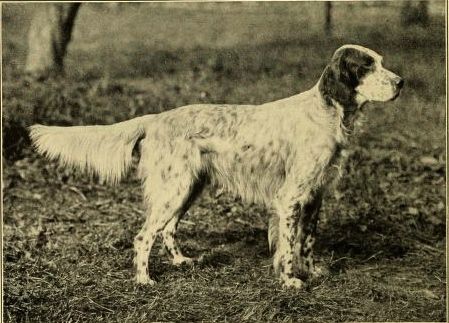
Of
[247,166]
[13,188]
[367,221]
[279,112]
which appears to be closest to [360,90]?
[279,112]

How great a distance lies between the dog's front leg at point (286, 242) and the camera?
4.44 metres

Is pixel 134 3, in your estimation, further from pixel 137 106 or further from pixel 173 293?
pixel 173 293

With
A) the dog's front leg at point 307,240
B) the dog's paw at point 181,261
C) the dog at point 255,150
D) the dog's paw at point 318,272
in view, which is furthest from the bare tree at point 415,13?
the dog's paw at point 181,261

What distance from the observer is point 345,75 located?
434 centimetres

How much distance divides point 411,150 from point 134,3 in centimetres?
228

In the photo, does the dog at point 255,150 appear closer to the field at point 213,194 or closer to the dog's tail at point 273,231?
the dog's tail at point 273,231

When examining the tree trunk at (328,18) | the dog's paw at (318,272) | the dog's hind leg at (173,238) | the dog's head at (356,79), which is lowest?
the dog's paw at (318,272)

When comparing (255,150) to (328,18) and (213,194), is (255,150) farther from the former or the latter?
(328,18)

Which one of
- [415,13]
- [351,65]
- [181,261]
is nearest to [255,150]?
[351,65]

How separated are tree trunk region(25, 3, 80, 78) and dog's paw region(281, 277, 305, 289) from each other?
7.75 ft

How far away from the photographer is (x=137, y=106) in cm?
594

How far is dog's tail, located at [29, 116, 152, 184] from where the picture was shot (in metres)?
4.54

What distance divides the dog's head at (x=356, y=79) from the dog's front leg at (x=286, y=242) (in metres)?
0.67

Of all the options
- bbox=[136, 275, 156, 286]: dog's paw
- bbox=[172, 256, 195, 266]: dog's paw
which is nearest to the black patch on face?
bbox=[172, 256, 195, 266]: dog's paw
